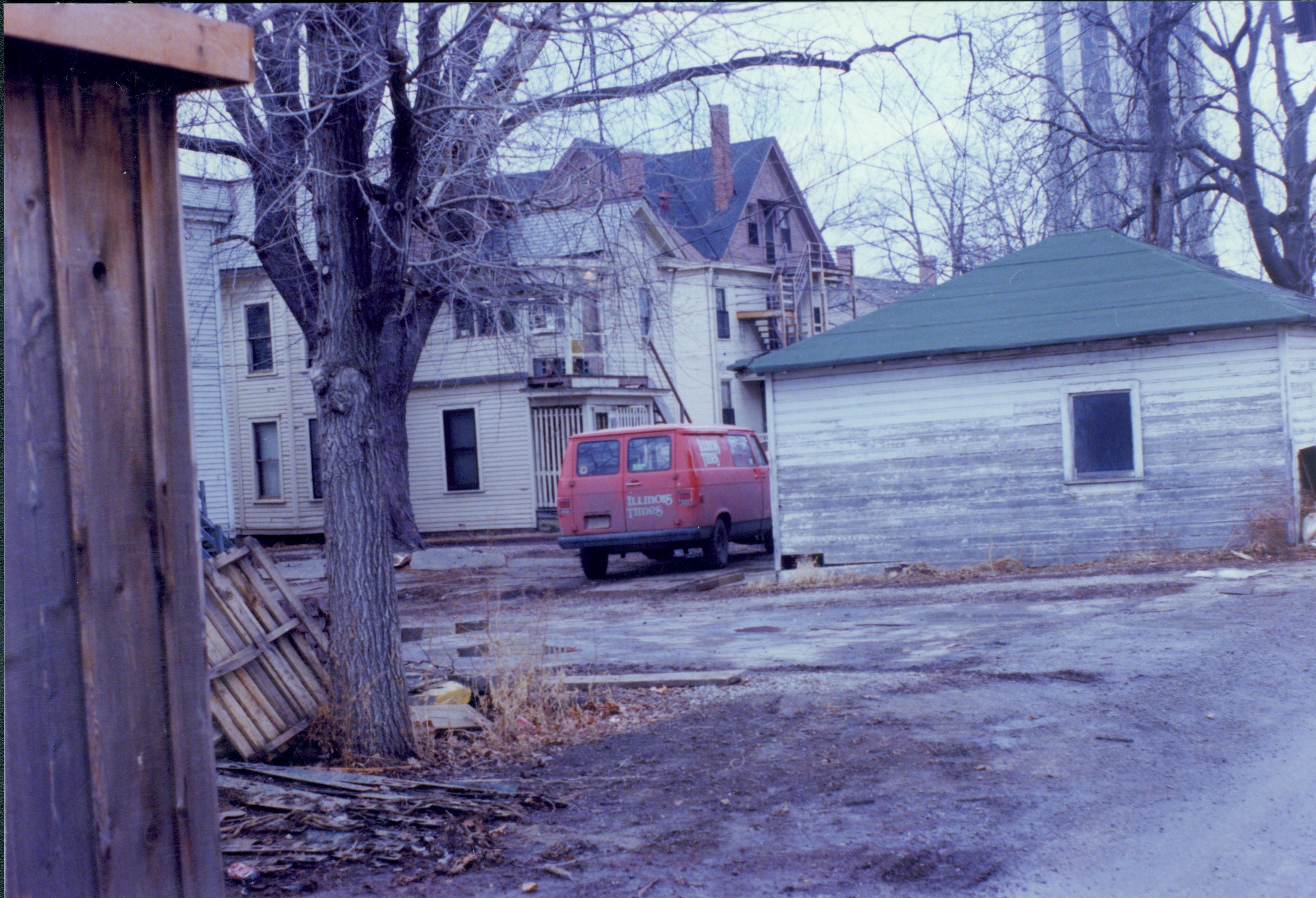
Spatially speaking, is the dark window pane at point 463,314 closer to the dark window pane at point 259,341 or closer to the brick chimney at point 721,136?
the brick chimney at point 721,136

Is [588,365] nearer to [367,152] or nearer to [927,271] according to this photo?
[927,271]

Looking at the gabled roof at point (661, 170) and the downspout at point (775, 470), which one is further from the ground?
the gabled roof at point (661, 170)

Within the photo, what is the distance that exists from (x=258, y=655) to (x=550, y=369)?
22209 millimetres

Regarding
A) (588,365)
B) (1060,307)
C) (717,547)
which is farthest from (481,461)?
(1060,307)

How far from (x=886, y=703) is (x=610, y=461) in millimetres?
10572

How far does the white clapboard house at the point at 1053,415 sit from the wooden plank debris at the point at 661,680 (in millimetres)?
8355

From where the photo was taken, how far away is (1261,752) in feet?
19.9

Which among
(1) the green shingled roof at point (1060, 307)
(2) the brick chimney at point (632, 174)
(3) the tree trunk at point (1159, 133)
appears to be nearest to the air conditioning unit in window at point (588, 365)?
(1) the green shingled roof at point (1060, 307)

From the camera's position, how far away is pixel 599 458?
58.8 feet

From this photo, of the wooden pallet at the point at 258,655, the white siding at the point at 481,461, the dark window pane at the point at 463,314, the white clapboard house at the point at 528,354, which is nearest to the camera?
the wooden pallet at the point at 258,655

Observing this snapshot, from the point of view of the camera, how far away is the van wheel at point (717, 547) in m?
18.1

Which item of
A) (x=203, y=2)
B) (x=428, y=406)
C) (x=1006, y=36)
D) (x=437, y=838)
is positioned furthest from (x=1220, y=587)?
(x=428, y=406)

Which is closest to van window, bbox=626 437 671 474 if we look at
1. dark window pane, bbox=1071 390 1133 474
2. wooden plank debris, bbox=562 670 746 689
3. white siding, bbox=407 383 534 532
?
dark window pane, bbox=1071 390 1133 474

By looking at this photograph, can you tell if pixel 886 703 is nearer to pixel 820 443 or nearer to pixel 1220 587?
pixel 1220 587
